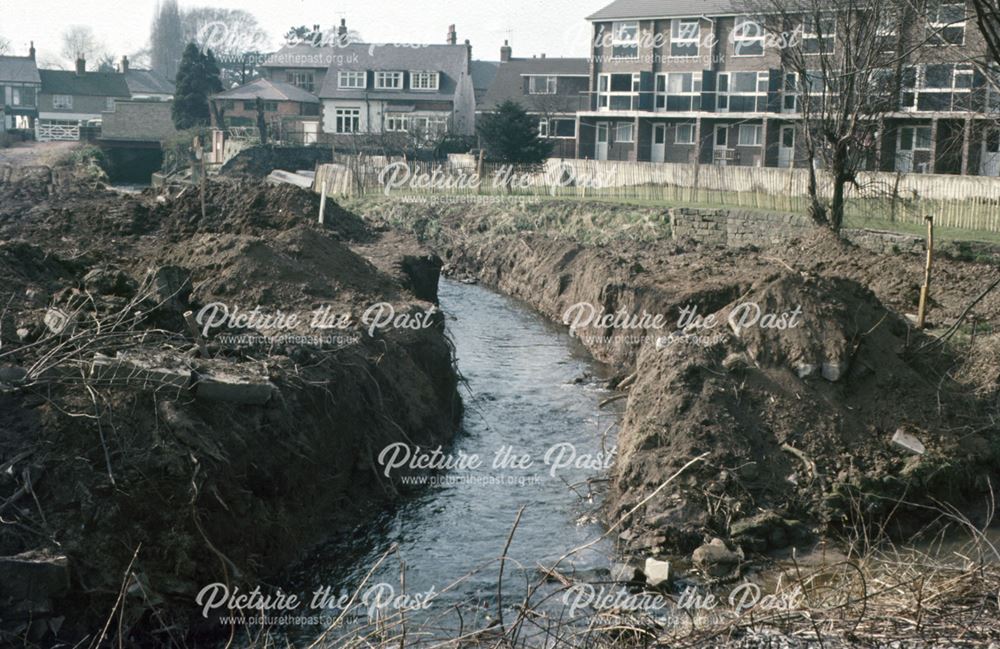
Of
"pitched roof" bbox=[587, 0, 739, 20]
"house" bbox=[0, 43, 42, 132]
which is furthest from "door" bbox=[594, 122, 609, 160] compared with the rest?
"house" bbox=[0, 43, 42, 132]

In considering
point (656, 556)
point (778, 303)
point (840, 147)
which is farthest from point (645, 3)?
point (656, 556)

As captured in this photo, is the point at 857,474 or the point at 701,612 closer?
the point at 701,612

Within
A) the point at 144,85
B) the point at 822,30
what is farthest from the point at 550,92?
the point at 144,85

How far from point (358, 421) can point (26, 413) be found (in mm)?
4605

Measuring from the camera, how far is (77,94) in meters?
105

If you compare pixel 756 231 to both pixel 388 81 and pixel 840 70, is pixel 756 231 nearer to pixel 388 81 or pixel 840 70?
pixel 840 70

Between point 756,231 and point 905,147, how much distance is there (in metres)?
21.0

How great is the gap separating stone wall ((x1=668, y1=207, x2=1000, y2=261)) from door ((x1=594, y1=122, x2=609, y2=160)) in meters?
30.8

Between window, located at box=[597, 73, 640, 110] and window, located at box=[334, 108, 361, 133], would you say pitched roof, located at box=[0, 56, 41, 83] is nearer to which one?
window, located at box=[334, 108, 361, 133]

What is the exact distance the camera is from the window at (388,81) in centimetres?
8394

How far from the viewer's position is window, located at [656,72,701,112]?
199ft

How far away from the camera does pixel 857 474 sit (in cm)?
1363

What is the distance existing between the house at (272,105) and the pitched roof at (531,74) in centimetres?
1424

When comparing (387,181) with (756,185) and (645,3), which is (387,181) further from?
(645,3)
